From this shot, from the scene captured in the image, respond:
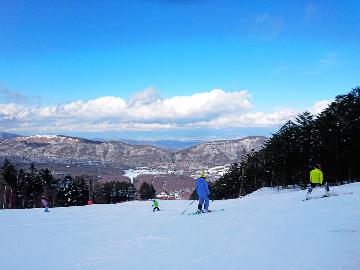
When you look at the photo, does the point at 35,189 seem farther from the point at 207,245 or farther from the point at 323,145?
the point at 207,245

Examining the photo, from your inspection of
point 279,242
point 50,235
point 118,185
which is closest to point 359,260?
point 279,242

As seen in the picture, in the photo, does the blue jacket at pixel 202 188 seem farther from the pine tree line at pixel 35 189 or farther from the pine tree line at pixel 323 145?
the pine tree line at pixel 35 189

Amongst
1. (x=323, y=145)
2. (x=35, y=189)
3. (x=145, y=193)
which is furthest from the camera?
(x=145, y=193)

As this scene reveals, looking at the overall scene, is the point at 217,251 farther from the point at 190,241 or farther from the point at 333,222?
the point at 333,222

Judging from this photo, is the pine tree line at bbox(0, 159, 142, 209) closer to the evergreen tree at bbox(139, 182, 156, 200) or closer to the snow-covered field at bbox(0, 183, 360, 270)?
the evergreen tree at bbox(139, 182, 156, 200)

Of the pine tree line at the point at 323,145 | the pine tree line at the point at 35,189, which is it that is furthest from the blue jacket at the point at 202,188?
the pine tree line at the point at 35,189

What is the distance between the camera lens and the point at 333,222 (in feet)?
41.4

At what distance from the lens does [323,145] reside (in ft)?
196

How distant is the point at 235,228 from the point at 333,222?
132 inches

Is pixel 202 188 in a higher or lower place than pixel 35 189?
higher

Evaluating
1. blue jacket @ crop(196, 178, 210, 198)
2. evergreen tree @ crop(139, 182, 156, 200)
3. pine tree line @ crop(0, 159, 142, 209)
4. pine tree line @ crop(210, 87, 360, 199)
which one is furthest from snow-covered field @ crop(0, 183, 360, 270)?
evergreen tree @ crop(139, 182, 156, 200)

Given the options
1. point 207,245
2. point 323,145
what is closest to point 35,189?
point 323,145

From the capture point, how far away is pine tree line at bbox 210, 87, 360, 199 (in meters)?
58.4

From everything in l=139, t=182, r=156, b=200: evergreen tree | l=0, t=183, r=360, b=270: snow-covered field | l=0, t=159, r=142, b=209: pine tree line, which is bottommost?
l=139, t=182, r=156, b=200: evergreen tree
